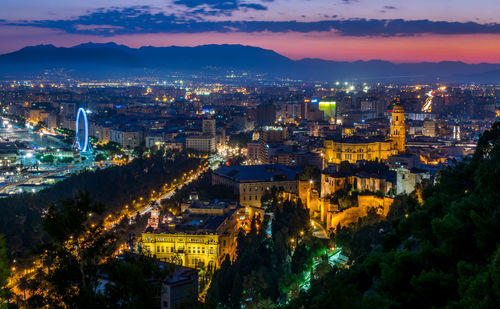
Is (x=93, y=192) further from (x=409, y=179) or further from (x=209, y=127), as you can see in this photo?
(x=209, y=127)

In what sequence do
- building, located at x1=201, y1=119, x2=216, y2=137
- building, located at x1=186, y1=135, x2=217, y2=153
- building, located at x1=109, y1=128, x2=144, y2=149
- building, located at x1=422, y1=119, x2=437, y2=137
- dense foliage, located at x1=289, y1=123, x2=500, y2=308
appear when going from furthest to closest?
building, located at x1=109, y1=128, x2=144, y2=149 → building, located at x1=201, y1=119, x2=216, y2=137 → building, located at x1=422, y1=119, x2=437, y2=137 → building, located at x1=186, y1=135, x2=217, y2=153 → dense foliage, located at x1=289, y1=123, x2=500, y2=308

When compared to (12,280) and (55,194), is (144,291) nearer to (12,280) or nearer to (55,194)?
(12,280)

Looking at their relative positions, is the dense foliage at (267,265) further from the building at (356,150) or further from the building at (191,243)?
the building at (356,150)

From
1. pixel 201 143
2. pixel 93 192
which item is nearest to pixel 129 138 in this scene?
pixel 201 143

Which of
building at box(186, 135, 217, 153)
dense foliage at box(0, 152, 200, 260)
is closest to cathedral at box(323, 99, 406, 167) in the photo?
dense foliage at box(0, 152, 200, 260)

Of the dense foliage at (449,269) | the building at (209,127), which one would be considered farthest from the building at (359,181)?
the building at (209,127)

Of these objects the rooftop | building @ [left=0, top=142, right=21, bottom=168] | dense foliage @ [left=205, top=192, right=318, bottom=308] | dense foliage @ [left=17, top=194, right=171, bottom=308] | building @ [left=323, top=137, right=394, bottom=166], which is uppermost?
dense foliage @ [left=17, top=194, right=171, bottom=308]

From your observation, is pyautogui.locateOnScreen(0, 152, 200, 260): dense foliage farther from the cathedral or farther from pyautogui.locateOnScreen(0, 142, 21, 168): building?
pyautogui.locateOnScreen(0, 142, 21, 168): building
